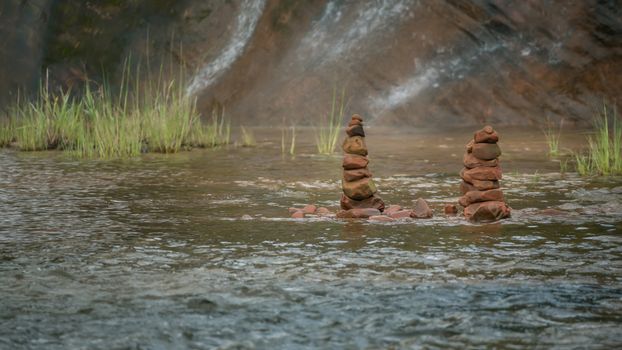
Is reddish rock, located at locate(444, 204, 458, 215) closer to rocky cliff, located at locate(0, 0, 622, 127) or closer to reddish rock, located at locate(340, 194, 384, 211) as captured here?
reddish rock, located at locate(340, 194, 384, 211)

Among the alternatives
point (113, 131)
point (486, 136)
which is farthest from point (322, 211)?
point (113, 131)

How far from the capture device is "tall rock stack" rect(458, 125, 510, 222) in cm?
524

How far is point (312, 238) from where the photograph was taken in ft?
15.8

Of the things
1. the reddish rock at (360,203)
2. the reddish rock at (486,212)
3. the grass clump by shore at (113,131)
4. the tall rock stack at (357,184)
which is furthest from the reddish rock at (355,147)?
the grass clump by shore at (113,131)

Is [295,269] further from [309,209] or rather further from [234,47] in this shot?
[234,47]

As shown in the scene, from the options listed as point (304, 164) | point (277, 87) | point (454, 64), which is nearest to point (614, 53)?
point (454, 64)

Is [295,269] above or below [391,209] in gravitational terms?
below

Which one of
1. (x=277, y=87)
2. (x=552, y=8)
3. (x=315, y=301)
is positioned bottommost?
(x=315, y=301)

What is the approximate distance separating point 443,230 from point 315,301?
161 cm

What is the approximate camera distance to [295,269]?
4059 mm

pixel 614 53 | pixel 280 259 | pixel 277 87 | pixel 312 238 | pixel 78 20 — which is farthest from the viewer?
pixel 78 20

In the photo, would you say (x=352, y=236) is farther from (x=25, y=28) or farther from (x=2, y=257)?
(x=25, y=28)

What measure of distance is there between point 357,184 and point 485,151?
0.71m

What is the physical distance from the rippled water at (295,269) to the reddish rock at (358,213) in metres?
0.13
